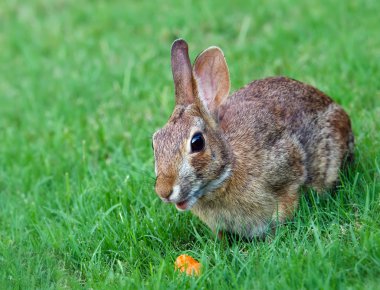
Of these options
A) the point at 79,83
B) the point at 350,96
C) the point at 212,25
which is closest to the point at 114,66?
the point at 79,83

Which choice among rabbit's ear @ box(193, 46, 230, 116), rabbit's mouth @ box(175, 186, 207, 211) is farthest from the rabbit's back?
rabbit's mouth @ box(175, 186, 207, 211)

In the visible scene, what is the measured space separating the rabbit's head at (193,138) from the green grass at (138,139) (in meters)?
0.46

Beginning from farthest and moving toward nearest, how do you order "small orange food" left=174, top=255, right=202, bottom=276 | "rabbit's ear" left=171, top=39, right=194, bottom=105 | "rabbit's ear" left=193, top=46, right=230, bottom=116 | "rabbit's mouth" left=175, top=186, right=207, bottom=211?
"rabbit's ear" left=193, top=46, right=230, bottom=116 → "rabbit's ear" left=171, top=39, right=194, bottom=105 → "rabbit's mouth" left=175, top=186, right=207, bottom=211 → "small orange food" left=174, top=255, right=202, bottom=276

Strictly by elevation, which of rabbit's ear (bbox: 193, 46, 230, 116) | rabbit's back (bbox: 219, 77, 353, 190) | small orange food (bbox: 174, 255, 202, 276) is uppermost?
rabbit's ear (bbox: 193, 46, 230, 116)

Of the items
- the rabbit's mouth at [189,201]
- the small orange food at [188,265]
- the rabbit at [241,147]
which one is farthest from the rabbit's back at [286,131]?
the small orange food at [188,265]

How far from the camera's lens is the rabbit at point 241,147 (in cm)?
442

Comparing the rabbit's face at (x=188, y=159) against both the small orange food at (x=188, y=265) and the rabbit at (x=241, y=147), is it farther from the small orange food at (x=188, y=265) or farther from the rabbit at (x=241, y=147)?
the small orange food at (x=188, y=265)

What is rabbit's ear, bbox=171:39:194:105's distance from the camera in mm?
4797

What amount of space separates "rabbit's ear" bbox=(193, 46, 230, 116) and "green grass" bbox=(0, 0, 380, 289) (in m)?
0.86

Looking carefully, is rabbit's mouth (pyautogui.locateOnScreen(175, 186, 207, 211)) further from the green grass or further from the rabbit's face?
the green grass

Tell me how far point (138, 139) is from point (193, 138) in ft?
→ 6.23

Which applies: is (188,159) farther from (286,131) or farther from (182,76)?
(286,131)

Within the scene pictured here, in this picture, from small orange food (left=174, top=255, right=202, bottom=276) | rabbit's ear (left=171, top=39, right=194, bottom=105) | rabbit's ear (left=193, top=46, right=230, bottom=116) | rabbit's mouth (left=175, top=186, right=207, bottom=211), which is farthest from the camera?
rabbit's ear (left=193, top=46, right=230, bottom=116)

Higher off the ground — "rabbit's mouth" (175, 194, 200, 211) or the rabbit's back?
the rabbit's back
